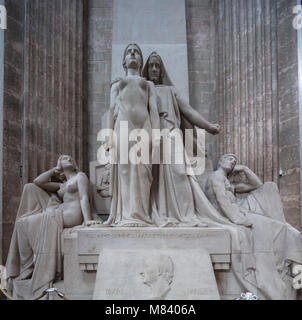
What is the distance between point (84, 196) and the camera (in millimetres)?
5898

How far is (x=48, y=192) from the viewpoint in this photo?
20.5 ft

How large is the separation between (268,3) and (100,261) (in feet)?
18.8

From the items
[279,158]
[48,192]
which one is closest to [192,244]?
[48,192]

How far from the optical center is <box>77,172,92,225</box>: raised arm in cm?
578

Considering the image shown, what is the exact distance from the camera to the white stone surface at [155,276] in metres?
4.79

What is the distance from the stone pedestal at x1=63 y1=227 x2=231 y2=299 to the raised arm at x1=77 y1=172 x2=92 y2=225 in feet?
1.26

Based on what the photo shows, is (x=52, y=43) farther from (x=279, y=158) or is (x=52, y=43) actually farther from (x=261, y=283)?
(x=261, y=283)

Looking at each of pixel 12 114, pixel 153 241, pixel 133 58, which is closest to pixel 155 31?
pixel 133 58
